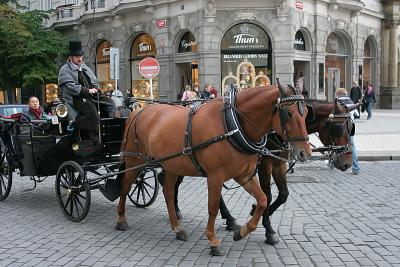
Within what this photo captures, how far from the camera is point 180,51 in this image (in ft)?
79.6

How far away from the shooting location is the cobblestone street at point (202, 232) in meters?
5.05

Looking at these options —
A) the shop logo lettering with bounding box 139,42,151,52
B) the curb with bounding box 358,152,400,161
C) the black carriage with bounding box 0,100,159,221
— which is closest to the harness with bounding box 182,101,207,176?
the black carriage with bounding box 0,100,159,221

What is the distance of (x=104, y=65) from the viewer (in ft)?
95.0

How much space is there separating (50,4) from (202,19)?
49.0ft

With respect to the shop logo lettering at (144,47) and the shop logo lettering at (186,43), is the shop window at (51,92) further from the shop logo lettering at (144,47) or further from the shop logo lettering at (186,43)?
the shop logo lettering at (186,43)

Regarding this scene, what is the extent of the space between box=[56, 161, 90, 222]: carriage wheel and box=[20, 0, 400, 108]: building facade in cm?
1566

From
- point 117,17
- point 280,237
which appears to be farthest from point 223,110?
point 117,17

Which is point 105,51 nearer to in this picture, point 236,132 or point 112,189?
point 112,189

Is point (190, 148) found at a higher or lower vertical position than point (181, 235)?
higher

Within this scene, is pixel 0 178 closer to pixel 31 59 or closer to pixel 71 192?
pixel 71 192

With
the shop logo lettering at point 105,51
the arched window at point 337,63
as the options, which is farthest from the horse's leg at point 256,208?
the shop logo lettering at point 105,51

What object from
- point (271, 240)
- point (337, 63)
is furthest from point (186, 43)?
point (271, 240)

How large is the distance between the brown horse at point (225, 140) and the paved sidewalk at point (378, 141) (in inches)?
316

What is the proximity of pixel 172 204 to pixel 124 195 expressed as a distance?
802 millimetres
